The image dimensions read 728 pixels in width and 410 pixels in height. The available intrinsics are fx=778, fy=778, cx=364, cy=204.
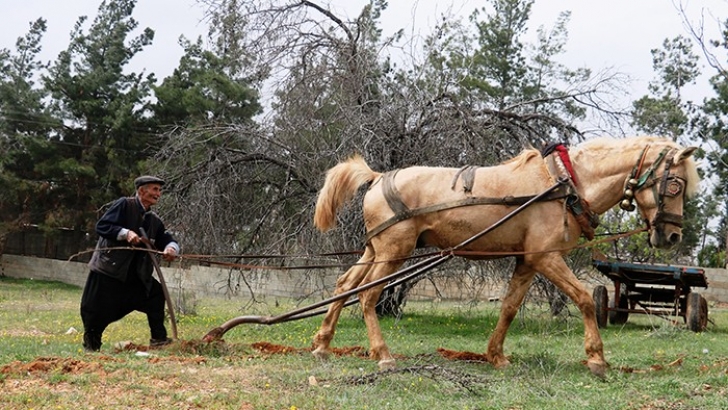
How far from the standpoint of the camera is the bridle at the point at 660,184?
6.73 meters

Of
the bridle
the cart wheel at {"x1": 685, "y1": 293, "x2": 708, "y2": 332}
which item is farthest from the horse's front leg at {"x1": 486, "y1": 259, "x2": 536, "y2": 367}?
the cart wheel at {"x1": 685, "y1": 293, "x2": 708, "y2": 332}

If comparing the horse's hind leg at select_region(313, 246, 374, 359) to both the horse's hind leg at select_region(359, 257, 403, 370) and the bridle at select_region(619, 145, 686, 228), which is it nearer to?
the horse's hind leg at select_region(359, 257, 403, 370)

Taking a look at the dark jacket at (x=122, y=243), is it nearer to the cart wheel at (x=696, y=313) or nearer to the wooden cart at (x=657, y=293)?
the wooden cart at (x=657, y=293)

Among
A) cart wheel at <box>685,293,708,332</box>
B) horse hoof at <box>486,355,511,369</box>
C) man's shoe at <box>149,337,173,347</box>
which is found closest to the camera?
horse hoof at <box>486,355,511,369</box>

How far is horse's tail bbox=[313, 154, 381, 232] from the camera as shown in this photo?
7840 mm

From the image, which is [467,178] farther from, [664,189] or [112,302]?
[112,302]

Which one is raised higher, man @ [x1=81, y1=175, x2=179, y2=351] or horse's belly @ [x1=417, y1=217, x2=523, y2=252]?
horse's belly @ [x1=417, y1=217, x2=523, y2=252]

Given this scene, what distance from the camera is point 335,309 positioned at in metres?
7.84

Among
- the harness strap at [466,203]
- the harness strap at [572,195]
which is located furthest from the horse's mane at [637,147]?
the harness strap at [466,203]

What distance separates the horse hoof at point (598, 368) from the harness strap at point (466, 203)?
1.49m

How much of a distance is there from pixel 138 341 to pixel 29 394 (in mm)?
4494

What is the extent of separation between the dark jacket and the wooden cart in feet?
25.7

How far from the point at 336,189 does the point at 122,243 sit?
7.28ft

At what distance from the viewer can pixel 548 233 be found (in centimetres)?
706
